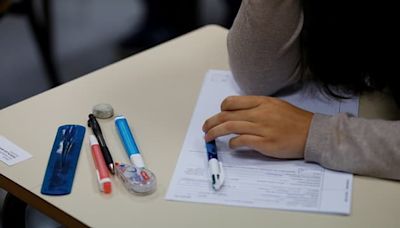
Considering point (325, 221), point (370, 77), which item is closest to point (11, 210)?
point (325, 221)

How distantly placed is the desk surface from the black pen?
13 millimetres

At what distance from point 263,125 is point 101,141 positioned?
9.4 inches

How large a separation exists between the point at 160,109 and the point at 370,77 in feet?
1.20

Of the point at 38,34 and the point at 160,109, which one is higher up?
the point at 160,109

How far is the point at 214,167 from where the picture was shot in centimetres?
89

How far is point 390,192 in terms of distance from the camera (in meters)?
0.86

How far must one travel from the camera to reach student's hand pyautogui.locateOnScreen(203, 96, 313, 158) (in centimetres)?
91

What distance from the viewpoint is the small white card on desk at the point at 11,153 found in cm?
92

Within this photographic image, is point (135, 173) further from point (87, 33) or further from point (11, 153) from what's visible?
point (87, 33)

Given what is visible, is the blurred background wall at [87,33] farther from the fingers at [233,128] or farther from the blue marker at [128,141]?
the fingers at [233,128]

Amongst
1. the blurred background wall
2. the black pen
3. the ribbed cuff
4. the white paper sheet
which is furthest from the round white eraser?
the blurred background wall

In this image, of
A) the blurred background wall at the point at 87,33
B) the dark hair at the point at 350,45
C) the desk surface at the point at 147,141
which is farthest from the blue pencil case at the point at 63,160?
the blurred background wall at the point at 87,33

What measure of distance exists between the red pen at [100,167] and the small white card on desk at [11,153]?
0.30 feet

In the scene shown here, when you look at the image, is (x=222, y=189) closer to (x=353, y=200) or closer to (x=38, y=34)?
(x=353, y=200)
